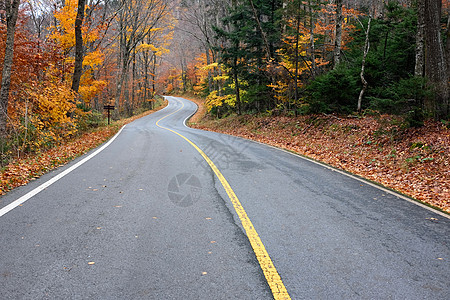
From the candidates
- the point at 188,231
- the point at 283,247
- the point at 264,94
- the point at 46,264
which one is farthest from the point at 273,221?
the point at 264,94

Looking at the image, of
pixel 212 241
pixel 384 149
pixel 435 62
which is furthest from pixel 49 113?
pixel 435 62

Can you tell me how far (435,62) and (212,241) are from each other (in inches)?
392

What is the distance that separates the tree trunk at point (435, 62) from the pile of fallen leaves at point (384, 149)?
0.57 metres

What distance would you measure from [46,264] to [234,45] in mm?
22643

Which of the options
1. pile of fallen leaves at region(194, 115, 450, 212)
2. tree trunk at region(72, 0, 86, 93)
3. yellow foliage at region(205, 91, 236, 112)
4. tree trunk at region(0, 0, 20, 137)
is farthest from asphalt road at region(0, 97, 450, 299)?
yellow foliage at region(205, 91, 236, 112)

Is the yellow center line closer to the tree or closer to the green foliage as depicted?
the tree

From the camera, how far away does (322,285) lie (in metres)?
2.96

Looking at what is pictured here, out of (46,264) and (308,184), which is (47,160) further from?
(308,184)

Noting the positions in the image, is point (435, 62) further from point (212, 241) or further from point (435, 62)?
point (212, 241)

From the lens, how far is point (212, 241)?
3889 mm

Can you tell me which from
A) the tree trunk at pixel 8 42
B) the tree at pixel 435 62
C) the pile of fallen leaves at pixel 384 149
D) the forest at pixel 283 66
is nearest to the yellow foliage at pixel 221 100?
the forest at pixel 283 66

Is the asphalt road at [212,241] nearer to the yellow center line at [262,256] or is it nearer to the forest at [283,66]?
the yellow center line at [262,256]

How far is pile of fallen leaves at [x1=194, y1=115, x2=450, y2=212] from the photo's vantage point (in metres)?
7.37

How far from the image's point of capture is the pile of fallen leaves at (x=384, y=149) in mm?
7368
